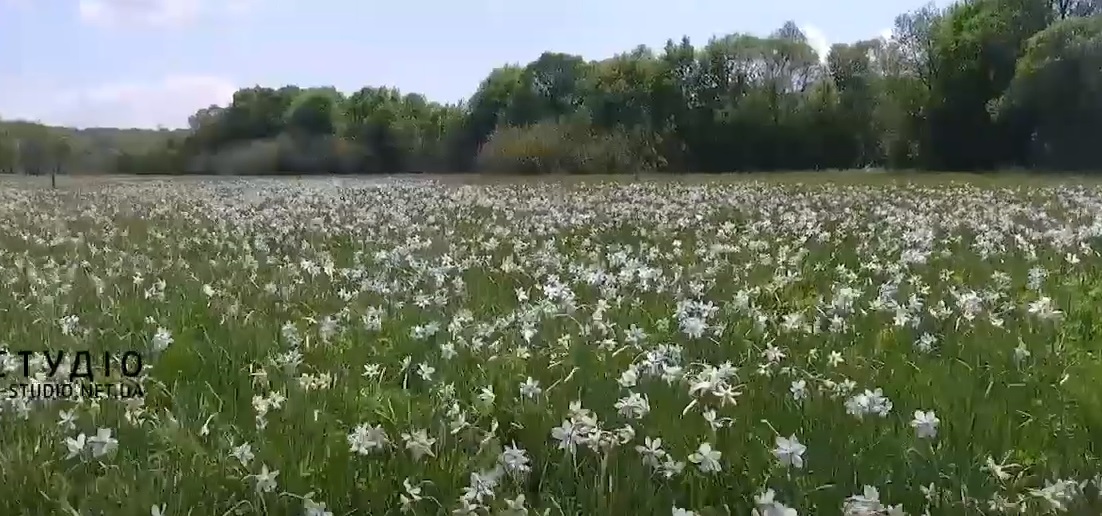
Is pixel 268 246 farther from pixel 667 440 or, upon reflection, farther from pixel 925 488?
pixel 925 488

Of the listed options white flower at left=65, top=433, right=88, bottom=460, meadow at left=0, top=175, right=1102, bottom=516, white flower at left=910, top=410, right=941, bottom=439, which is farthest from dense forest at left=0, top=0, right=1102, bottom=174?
white flower at left=910, top=410, right=941, bottom=439

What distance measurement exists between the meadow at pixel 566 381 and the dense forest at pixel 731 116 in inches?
1330

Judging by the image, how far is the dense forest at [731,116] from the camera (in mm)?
48375

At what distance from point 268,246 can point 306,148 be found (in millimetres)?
45819

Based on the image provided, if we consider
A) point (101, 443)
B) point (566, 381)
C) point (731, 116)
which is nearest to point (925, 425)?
point (566, 381)

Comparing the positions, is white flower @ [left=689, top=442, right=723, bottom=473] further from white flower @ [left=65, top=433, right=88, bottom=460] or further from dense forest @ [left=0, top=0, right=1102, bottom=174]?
dense forest @ [left=0, top=0, right=1102, bottom=174]

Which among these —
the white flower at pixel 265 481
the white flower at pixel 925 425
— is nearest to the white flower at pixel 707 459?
the white flower at pixel 925 425

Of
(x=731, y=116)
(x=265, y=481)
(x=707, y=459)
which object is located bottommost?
(x=265, y=481)

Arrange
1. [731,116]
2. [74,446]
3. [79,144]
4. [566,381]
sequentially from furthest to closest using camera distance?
[731,116], [79,144], [566,381], [74,446]

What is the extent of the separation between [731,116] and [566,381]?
6083 centimetres

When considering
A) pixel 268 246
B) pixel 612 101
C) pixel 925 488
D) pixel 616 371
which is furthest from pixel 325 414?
pixel 612 101

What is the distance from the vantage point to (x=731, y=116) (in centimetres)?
6406
